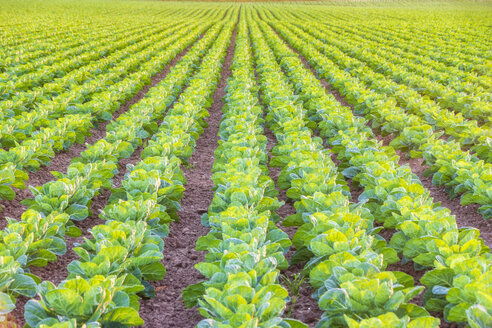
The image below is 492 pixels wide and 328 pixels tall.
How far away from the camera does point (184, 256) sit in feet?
15.1

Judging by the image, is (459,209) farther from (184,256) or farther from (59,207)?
(59,207)

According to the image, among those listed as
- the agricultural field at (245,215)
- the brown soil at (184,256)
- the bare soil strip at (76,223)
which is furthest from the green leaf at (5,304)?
the brown soil at (184,256)

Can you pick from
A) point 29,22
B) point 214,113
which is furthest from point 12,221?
point 29,22

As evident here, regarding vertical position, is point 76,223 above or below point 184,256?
above

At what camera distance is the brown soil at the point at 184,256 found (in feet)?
→ 12.2

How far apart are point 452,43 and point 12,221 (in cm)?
1965

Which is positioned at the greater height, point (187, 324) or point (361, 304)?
point (361, 304)

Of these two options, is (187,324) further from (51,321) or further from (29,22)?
(29,22)

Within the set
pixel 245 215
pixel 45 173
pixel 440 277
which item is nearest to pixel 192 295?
pixel 245 215

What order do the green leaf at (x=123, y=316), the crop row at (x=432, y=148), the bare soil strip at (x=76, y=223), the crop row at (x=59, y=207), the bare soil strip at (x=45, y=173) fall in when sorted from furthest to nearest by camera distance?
the bare soil strip at (x=45, y=173), the crop row at (x=432, y=148), the bare soil strip at (x=76, y=223), the crop row at (x=59, y=207), the green leaf at (x=123, y=316)

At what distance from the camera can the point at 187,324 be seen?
143 inches

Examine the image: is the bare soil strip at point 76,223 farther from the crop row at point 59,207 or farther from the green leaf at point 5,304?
the green leaf at point 5,304

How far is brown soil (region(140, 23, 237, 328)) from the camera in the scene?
3.72 m

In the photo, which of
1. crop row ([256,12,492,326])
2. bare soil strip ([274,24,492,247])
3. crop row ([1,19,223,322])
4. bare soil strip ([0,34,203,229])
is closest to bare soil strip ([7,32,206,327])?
bare soil strip ([0,34,203,229])
